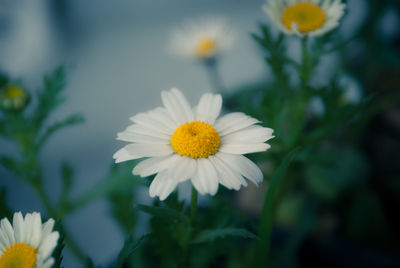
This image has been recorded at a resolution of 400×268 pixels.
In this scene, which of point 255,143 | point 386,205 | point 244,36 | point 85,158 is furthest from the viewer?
point 244,36

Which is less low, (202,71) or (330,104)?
(202,71)

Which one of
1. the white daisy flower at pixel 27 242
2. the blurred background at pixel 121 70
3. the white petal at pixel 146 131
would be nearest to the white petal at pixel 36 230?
the white daisy flower at pixel 27 242

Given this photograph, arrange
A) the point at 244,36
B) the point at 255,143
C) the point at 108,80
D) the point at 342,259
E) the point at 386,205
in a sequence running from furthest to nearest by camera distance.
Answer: the point at 244,36
the point at 108,80
the point at 386,205
the point at 342,259
the point at 255,143

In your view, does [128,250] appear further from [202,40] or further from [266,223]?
[202,40]

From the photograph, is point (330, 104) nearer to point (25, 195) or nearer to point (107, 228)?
point (107, 228)

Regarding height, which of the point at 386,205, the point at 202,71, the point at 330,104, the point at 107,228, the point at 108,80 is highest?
the point at 108,80

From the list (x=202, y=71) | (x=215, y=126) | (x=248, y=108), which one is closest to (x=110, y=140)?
(x=202, y=71)

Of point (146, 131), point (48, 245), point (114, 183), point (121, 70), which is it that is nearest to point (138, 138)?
point (146, 131)

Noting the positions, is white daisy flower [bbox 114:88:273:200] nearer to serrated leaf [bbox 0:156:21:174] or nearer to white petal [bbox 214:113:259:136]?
white petal [bbox 214:113:259:136]
